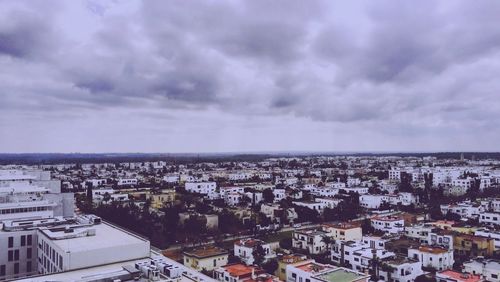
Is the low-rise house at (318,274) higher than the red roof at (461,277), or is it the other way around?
the low-rise house at (318,274)

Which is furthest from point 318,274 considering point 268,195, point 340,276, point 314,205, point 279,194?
point 279,194

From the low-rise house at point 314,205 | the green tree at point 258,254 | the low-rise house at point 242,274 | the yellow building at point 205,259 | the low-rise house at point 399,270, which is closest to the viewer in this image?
the low-rise house at point 242,274

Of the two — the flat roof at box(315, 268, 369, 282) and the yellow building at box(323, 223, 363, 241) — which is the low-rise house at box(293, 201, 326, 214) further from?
the flat roof at box(315, 268, 369, 282)

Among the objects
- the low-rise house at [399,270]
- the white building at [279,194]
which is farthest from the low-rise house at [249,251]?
the white building at [279,194]

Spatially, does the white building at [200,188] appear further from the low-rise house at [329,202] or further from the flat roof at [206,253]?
the flat roof at [206,253]

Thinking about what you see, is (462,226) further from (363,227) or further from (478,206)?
(478,206)

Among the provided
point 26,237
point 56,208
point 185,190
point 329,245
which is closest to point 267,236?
point 329,245
